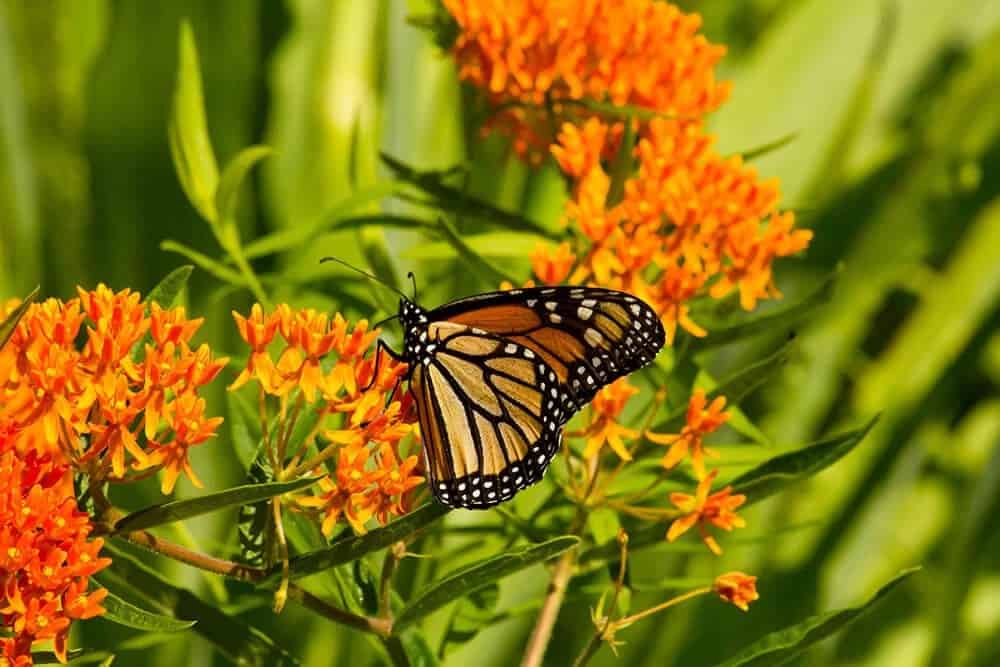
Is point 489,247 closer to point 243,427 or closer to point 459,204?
point 459,204

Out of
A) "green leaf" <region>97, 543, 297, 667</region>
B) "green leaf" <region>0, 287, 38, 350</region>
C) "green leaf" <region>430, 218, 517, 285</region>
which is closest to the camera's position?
"green leaf" <region>0, 287, 38, 350</region>

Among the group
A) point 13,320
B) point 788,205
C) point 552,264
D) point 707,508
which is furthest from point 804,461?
point 788,205

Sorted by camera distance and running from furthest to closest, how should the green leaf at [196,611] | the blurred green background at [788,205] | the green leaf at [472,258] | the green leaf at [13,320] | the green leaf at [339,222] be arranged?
the blurred green background at [788,205] → the green leaf at [339,222] → the green leaf at [472,258] → the green leaf at [196,611] → the green leaf at [13,320]

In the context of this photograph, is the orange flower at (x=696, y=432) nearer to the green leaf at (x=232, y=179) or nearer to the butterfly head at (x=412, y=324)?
the butterfly head at (x=412, y=324)

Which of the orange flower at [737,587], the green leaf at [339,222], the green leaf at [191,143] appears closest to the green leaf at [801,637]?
the orange flower at [737,587]

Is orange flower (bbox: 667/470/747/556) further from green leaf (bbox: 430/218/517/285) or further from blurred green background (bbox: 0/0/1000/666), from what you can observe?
blurred green background (bbox: 0/0/1000/666)

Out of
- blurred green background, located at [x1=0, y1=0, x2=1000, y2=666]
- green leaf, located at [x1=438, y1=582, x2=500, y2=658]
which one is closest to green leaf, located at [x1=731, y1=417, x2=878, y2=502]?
green leaf, located at [x1=438, y1=582, x2=500, y2=658]
